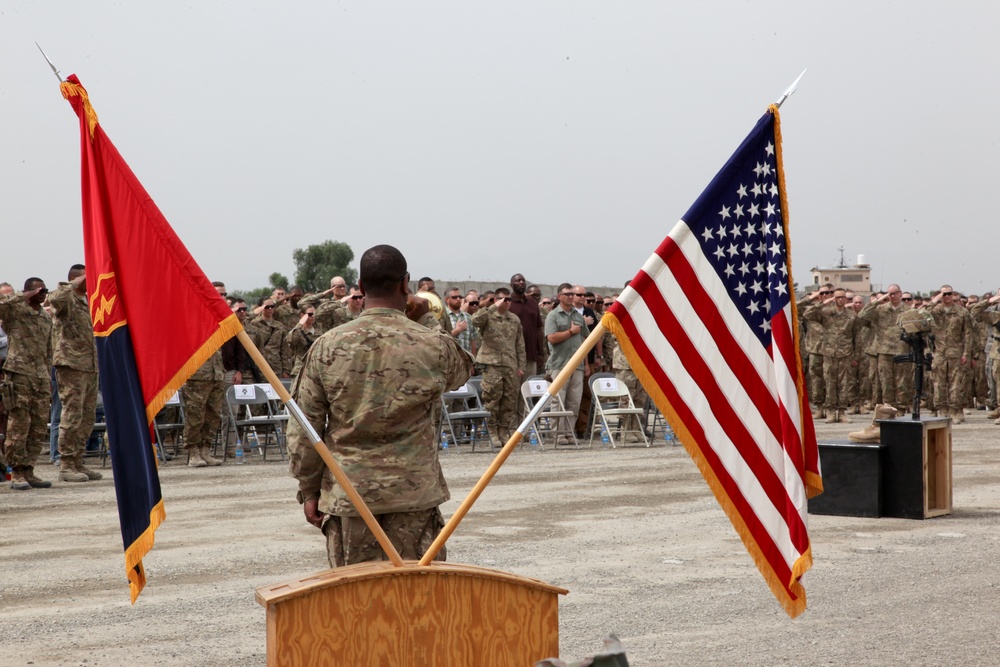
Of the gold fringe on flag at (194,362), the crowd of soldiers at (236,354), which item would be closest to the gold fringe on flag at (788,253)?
the gold fringe on flag at (194,362)

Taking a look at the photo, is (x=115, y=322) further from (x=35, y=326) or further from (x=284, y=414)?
(x=284, y=414)

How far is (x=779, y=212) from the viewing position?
521cm

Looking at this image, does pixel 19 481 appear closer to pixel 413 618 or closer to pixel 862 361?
pixel 413 618

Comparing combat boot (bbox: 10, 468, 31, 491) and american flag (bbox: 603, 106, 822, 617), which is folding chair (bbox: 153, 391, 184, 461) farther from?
american flag (bbox: 603, 106, 822, 617)

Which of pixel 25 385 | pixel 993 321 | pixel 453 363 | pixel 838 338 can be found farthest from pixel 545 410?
pixel 453 363

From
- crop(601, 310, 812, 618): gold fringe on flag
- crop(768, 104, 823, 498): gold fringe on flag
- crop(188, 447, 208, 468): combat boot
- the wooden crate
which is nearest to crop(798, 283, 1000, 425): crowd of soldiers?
the wooden crate

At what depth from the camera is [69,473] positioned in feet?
45.8

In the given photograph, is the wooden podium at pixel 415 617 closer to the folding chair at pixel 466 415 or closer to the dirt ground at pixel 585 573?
the dirt ground at pixel 585 573

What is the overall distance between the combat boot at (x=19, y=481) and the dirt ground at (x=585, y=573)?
369 millimetres

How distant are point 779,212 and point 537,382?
505 inches

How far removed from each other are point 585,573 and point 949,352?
17627 millimetres

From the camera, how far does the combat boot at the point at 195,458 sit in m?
15.9

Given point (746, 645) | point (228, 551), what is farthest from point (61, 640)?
point (746, 645)

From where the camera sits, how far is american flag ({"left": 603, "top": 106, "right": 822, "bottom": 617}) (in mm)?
4852
